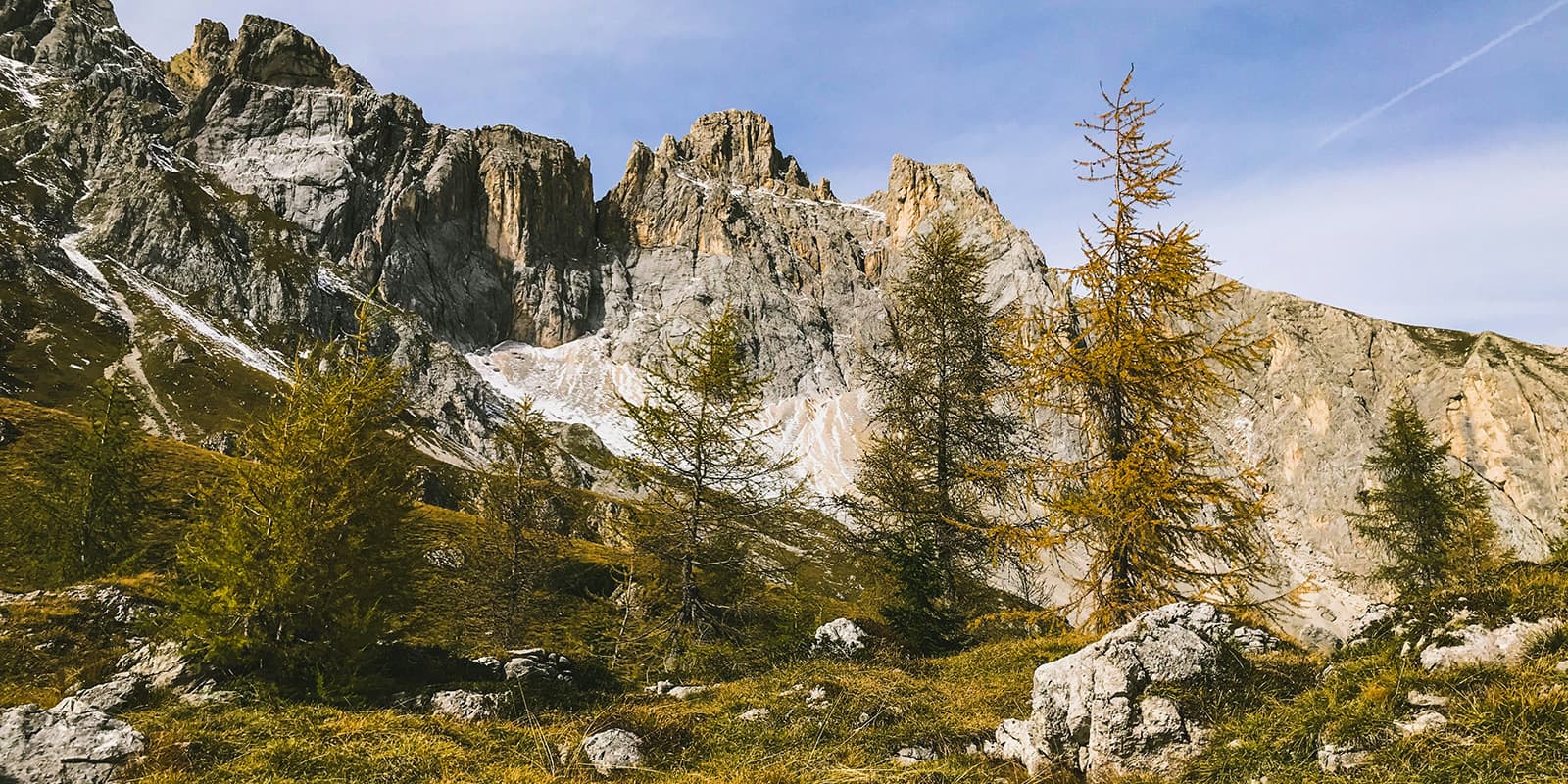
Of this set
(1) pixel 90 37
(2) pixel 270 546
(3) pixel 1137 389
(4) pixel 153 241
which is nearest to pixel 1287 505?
(3) pixel 1137 389

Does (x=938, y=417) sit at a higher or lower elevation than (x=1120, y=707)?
higher

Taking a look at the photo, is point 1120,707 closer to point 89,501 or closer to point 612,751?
point 612,751

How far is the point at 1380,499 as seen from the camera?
31.1 metres

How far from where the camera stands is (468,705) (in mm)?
10438

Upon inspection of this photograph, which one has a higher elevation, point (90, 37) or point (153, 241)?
point (90, 37)

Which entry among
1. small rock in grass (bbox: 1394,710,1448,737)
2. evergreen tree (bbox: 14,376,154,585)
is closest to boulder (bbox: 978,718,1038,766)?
small rock in grass (bbox: 1394,710,1448,737)

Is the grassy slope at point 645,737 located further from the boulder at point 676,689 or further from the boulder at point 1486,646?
the boulder at point 1486,646

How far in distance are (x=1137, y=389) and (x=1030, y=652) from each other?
507cm

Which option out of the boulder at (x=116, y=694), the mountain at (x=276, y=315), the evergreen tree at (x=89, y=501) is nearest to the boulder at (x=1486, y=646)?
the boulder at (x=116, y=694)

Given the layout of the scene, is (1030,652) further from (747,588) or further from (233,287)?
(233,287)

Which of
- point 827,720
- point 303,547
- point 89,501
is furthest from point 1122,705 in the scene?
point 89,501

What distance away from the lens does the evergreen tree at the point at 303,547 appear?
35.7 ft

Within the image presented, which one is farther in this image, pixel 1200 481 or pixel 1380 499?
pixel 1380 499

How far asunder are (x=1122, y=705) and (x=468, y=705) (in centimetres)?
878
